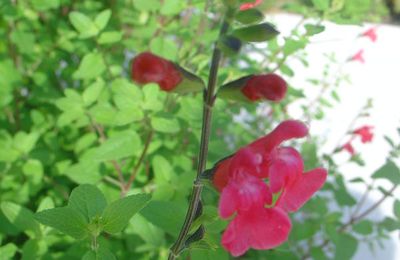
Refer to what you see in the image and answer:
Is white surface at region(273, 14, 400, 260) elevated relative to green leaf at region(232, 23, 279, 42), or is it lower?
lower

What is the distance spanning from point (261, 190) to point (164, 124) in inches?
24.6

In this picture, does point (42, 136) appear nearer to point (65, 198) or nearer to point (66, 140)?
point (66, 140)

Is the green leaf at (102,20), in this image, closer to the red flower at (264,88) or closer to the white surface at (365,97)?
the red flower at (264,88)

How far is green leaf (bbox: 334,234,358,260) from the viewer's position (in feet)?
5.50

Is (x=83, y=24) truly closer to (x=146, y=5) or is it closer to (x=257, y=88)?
(x=146, y=5)

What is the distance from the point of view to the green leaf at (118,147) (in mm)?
1324

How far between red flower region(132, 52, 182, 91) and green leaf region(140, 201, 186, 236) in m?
0.32

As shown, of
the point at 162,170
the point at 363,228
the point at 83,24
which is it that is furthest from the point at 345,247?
the point at 83,24

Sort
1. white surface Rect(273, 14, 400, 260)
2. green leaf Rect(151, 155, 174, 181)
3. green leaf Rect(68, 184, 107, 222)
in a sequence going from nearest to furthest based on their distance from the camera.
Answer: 1. green leaf Rect(68, 184, 107, 222)
2. green leaf Rect(151, 155, 174, 181)
3. white surface Rect(273, 14, 400, 260)

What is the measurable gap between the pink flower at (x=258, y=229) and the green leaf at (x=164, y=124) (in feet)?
1.96

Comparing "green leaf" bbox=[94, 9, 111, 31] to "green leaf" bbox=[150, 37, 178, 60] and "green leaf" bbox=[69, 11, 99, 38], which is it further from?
"green leaf" bbox=[150, 37, 178, 60]

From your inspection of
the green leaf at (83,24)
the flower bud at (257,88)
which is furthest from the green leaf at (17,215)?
the green leaf at (83,24)

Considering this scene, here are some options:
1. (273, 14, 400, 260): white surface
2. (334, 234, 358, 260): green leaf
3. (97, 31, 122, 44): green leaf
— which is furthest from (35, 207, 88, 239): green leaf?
(273, 14, 400, 260): white surface

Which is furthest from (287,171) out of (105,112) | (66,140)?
(66,140)
